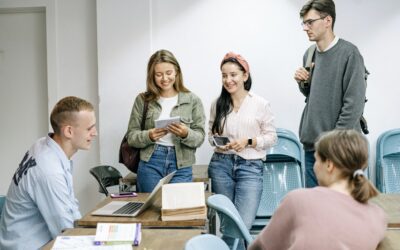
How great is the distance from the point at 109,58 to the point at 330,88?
7.20 feet

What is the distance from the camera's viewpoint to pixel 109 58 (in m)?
4.52

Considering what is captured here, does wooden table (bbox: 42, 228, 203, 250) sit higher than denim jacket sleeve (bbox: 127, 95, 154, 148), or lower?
lower

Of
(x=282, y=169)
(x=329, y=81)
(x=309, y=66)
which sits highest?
(x=309, y=66)

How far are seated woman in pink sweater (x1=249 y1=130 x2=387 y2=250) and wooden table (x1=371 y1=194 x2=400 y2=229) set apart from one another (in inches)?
20.4

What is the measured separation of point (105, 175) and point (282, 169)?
1.56m

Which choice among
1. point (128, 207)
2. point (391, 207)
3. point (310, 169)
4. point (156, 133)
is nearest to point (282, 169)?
point (310, 169)

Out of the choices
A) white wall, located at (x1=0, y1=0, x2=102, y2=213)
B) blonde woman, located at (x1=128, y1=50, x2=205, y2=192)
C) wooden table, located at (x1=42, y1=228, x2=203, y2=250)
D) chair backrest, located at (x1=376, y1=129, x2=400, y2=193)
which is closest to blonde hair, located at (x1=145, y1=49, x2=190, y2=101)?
blonde woman, located at (x1=128, y1=50, x2=205, y2=192)

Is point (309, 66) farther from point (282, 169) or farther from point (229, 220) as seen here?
point (229, 220)

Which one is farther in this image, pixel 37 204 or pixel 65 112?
pixel 65 112

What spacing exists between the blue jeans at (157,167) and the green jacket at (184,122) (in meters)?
0.03

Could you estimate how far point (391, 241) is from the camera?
6.67 feet

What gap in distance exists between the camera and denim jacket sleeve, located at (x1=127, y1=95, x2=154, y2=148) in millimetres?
3295

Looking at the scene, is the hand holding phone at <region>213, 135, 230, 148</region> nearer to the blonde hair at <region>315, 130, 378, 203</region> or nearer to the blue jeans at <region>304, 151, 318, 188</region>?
the blue jeans at <region>304, 151, 318, 188</region>

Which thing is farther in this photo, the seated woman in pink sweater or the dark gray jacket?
the dark gray jacket
